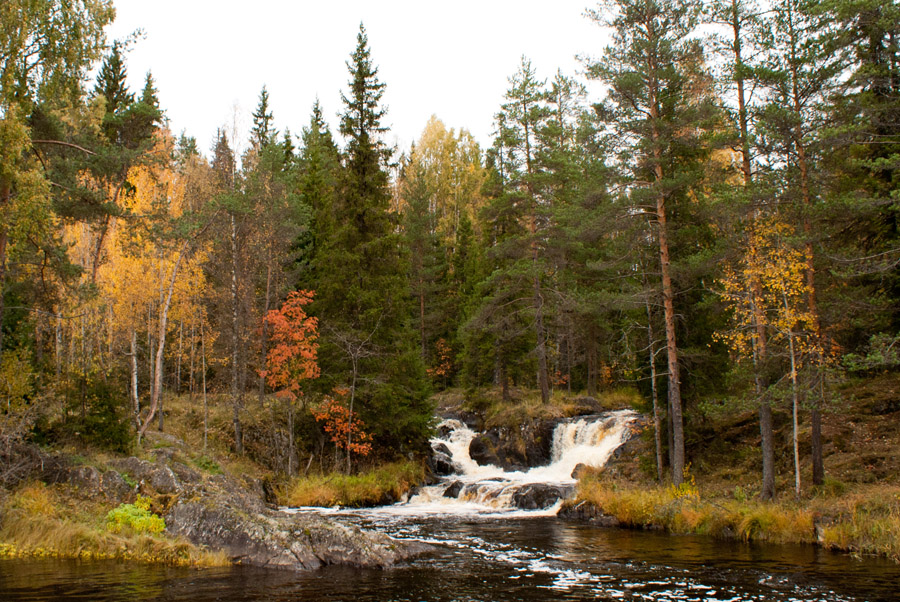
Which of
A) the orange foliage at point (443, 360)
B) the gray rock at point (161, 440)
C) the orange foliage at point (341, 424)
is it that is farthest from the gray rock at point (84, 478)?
the orange foliage at point (443, 360)

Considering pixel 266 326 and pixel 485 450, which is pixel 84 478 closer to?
pixel 266 326

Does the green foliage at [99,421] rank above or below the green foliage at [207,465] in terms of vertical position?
above

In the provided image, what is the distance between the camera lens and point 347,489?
23.0 metres

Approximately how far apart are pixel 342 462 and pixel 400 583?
1588cm

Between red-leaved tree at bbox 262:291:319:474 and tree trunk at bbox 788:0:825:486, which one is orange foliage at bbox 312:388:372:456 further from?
tree trunk at bbox 788:0:825:486

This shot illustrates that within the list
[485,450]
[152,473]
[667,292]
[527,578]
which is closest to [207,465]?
[152,473]

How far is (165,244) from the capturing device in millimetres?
21859

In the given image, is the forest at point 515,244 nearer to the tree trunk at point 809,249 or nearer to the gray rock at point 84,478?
the tree trunk at point 809,249

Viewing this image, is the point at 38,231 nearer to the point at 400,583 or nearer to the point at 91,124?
the point at 91,124

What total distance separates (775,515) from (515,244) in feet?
62.3

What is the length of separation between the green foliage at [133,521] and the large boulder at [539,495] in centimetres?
1249

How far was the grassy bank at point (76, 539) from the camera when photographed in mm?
11750

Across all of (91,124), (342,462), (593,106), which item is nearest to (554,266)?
(593,106)

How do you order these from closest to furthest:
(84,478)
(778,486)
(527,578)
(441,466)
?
(527,578), (84,478), (778,486), (441,466)
